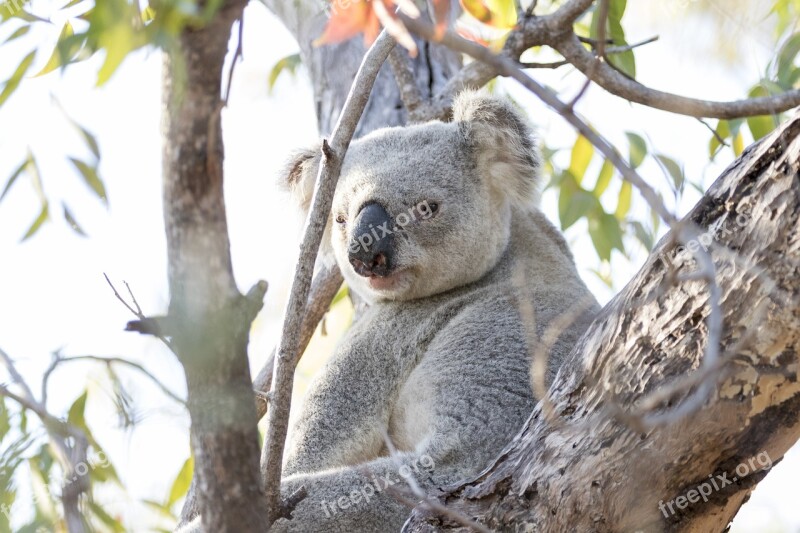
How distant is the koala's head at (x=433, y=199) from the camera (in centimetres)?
331

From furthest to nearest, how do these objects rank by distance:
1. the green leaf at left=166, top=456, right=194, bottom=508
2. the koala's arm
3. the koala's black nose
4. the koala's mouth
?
the green leaf at left=166, top=456, right=194, bottom=508, the koala's mouth, the koala's black nose, the koala's arm

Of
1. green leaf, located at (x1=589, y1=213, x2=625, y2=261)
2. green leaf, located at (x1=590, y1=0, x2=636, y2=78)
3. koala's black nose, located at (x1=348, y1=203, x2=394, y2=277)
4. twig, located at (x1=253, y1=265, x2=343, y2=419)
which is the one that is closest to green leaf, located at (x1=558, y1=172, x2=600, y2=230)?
green leaf, located at (x1=589, y1=213, x2=625, y2=261)

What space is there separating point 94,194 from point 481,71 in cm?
216

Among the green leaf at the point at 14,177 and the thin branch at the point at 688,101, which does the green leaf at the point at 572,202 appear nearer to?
the thin branch at the point at 688,101

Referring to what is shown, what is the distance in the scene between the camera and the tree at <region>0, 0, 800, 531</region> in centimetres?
146

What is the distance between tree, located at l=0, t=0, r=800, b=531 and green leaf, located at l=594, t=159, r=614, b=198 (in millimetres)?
1948

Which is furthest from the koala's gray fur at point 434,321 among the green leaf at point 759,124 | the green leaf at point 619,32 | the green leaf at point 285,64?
the green leaf at point 285,64

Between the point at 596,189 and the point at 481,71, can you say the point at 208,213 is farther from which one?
the point at 596,189

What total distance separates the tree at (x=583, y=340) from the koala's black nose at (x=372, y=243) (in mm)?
728

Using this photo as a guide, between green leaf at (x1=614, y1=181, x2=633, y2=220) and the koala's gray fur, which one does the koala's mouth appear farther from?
green leaf at (x1=614, y1=181, x2=633, y2=220)

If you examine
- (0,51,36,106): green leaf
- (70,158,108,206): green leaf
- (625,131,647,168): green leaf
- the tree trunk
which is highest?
the tree trunk

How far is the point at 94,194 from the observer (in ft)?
7.99

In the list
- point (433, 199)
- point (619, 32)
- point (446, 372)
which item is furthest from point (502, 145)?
point (446, 372)

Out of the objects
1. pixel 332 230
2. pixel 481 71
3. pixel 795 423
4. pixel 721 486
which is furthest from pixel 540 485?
pixel 481 71
